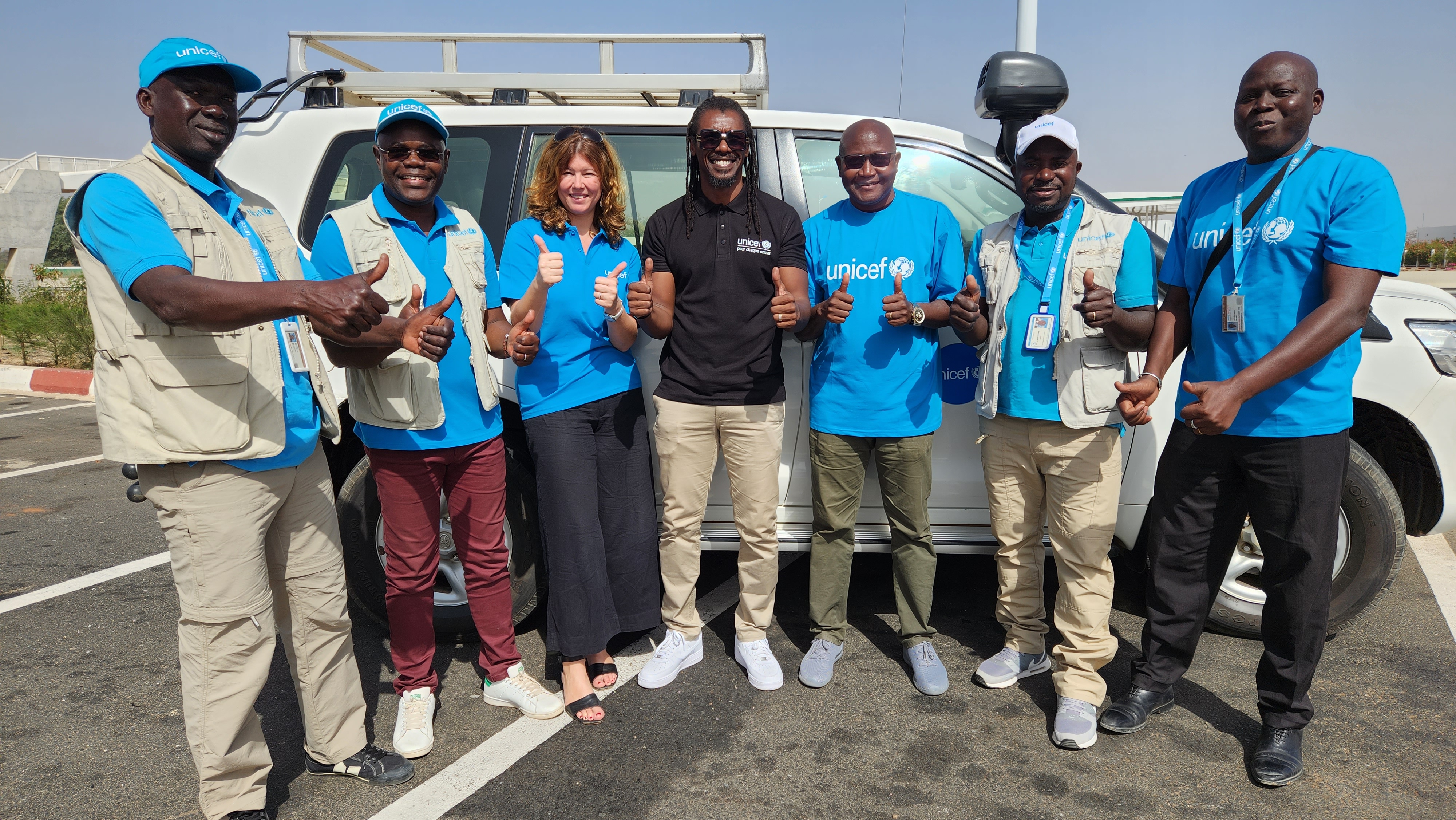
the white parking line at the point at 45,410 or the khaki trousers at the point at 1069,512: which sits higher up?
the khaki trousers at the point at 1069,512

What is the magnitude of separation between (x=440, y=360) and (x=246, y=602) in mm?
804

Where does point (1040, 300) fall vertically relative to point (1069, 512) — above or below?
above

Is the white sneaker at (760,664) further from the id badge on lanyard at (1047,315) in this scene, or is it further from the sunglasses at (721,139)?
the sunglasses at (721,139)

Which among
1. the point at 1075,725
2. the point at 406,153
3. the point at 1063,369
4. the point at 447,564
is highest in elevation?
the point at 406,153

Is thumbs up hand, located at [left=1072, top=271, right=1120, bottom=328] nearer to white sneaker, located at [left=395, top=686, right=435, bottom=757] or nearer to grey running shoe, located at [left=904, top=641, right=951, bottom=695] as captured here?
grey running shoe, located at [left=904, top=641, right=951, bottom=695]

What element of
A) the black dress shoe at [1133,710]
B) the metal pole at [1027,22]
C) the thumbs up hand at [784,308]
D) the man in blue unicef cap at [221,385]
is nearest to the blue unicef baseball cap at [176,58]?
the man in blue unicef cap at [221,385]

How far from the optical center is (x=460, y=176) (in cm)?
348

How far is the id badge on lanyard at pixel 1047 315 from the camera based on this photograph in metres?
2.74

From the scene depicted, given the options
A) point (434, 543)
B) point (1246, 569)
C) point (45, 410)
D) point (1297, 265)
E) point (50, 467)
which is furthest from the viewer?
point (45, 410)

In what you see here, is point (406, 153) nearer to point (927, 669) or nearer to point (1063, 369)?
point (1063, 369)

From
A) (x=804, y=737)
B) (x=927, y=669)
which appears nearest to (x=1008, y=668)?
(x=927, y=669)

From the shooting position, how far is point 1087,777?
254 cm

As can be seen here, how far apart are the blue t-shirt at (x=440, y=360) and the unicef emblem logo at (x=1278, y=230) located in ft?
7.46

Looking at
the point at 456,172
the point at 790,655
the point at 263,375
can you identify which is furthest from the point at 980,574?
the point at 263,375
